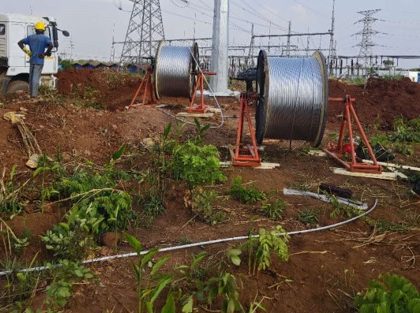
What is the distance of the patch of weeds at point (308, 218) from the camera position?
5.37 m

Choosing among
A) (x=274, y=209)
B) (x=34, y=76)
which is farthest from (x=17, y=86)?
(x=274, y=209)

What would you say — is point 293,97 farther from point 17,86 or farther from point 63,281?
point 17,86

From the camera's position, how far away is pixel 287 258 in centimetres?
407

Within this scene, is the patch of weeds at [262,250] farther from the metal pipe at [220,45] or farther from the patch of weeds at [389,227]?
the metal pipe at [220,45]

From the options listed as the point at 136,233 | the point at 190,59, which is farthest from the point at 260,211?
the point at 190,59

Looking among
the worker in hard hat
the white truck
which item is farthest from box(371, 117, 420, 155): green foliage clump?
the white truck

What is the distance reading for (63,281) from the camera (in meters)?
3.53

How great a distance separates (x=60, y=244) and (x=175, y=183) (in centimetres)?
204

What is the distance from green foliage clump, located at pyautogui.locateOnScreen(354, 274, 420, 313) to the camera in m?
2.96

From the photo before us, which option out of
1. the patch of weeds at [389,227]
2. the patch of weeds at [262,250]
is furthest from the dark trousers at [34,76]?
the patch of weeds at [262,250]

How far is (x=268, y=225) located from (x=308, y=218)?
1.65 ft

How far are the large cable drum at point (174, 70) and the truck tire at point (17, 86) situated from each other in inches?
180

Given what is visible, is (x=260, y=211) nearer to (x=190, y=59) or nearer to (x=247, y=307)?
(x=247, y=307)

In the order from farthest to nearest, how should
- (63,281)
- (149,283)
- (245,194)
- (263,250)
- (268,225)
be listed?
1. (245,194)
2. (268,225)
3. (263,250)
4. (63,281)
5. (149,283)
